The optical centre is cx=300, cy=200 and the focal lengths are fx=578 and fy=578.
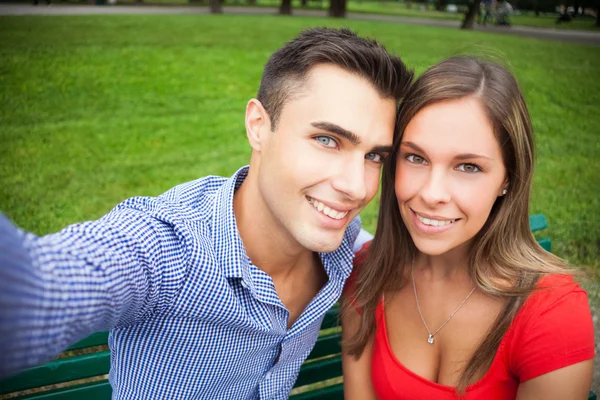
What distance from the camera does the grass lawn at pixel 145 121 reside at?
5.91m

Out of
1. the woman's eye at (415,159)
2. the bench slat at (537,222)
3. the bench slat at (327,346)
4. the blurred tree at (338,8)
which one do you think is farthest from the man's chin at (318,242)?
the blurred tree at (338,8)

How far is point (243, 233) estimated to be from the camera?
2527mm

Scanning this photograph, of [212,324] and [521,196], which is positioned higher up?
[521,196]

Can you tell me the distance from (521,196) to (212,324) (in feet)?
A: 4.50

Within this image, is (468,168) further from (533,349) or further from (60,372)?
(60,372)

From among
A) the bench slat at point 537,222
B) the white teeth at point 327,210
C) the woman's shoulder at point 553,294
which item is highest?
the white teeth at point 327,210

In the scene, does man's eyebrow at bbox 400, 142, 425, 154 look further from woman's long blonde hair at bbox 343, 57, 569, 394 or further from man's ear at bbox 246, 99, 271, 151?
man's ear at bbox 246, 99, 271, 151

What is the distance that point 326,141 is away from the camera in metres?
Result: 2.31

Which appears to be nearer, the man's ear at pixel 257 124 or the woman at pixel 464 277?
the woman at pixel 464 277

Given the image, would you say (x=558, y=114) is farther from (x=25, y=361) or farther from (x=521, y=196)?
(x=25, y=361)

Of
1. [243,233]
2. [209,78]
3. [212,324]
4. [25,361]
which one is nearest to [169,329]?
[212,324]

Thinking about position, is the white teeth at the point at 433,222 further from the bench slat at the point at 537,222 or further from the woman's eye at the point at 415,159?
the bench slat at the point at 537,222

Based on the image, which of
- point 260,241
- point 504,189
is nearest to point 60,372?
point 260,241

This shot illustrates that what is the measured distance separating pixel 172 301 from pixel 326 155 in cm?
81
